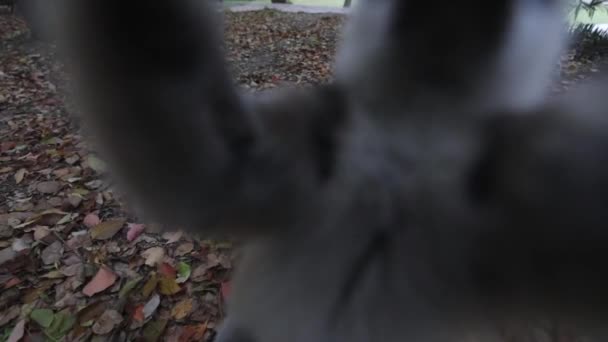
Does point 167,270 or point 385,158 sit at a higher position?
point 385,158

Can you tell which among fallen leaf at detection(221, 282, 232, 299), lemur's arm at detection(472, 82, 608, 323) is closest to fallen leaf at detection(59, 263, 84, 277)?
fallen leaf at detection(221, 282, 232, 299)

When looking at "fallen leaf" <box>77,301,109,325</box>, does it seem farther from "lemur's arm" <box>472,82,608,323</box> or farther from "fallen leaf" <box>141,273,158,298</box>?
"lemur's arm" <box>472,82,608,323</box>

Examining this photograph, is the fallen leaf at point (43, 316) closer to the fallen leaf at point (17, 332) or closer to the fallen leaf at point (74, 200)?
the fallen leaf at point (17, 332)

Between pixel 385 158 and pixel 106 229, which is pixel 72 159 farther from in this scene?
pixel 385 158

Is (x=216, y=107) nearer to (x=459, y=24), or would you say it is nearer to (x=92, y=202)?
(x=459, y=24)

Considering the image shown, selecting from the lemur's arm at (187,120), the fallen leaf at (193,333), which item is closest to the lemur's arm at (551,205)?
the lemur's arm at (187,120)

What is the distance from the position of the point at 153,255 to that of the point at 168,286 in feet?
0.54

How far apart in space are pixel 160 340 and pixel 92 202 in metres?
0.76

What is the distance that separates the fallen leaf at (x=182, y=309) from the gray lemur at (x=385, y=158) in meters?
0.69

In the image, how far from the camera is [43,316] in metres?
1.33

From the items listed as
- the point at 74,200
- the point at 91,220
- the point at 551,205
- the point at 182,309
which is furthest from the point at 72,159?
the point at 551,205

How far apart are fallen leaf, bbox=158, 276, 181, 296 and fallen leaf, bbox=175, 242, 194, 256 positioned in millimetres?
128

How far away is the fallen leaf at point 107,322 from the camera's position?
129 centimetres

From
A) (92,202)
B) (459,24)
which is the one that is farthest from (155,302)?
(459,24)
